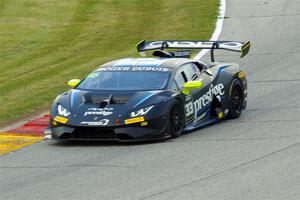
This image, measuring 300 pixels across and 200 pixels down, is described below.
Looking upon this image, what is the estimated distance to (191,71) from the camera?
15398 mm

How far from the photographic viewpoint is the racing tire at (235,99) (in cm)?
1597

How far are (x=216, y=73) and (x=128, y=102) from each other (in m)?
2.62

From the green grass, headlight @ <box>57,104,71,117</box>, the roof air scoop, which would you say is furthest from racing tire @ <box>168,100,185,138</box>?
the green grass

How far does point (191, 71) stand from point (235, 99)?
1253mm

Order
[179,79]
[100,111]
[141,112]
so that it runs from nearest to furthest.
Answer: [141,112] → [100,111] → [179,79]

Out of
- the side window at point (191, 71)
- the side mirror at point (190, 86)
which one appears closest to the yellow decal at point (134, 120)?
the side mirror at point (190, 86)

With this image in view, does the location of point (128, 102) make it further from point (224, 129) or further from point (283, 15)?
point (283, 15)

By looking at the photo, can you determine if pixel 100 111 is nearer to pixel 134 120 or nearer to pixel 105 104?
pixel 105 104

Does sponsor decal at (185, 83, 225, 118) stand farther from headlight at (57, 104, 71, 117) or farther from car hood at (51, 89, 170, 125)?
headlight at (57, 104, 71, 117)

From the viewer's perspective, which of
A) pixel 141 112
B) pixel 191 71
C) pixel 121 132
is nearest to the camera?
pixel 121 132

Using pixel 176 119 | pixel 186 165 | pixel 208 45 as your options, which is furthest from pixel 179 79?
pixel 186 165

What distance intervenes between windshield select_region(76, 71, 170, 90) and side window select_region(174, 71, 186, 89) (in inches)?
6.6

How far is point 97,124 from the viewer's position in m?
13.6

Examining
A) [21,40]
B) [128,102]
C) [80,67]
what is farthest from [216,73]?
[21,40]
